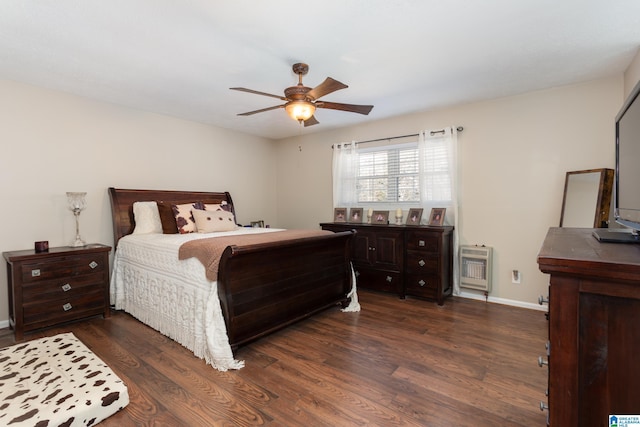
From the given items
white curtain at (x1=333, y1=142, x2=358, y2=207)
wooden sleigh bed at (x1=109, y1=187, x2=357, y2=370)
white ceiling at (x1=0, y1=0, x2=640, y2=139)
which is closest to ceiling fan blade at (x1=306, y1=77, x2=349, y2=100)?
white ceiling at (x1=0, y1=0, x2=640, y2=139)

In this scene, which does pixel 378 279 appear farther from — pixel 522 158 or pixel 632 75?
pixel 632 75

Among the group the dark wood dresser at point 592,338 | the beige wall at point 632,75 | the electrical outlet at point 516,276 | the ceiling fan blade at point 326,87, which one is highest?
the beige wall at point 632,75

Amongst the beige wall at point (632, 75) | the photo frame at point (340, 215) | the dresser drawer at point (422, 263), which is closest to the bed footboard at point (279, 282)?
the dresser drawer at point (422, 263)

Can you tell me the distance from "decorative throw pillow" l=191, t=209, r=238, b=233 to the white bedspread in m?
0.55

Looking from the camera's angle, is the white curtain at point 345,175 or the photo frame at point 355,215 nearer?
the photo frame at point 355,215

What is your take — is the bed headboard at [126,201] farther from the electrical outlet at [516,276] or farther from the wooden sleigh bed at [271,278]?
the electrical outlet at [516,276]

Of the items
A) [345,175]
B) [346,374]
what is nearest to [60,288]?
[346,374]

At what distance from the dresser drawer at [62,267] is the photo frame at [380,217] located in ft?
10.9

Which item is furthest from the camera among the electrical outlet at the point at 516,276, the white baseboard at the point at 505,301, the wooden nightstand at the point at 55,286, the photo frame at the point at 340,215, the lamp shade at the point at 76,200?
the photo frame at the point at 340,215

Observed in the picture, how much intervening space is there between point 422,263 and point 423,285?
273 millimetres

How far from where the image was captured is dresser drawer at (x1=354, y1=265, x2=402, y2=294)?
396 cm

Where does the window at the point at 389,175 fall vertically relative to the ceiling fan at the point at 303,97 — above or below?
below

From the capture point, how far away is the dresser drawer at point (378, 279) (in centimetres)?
396

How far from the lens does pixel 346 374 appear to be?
217cm
